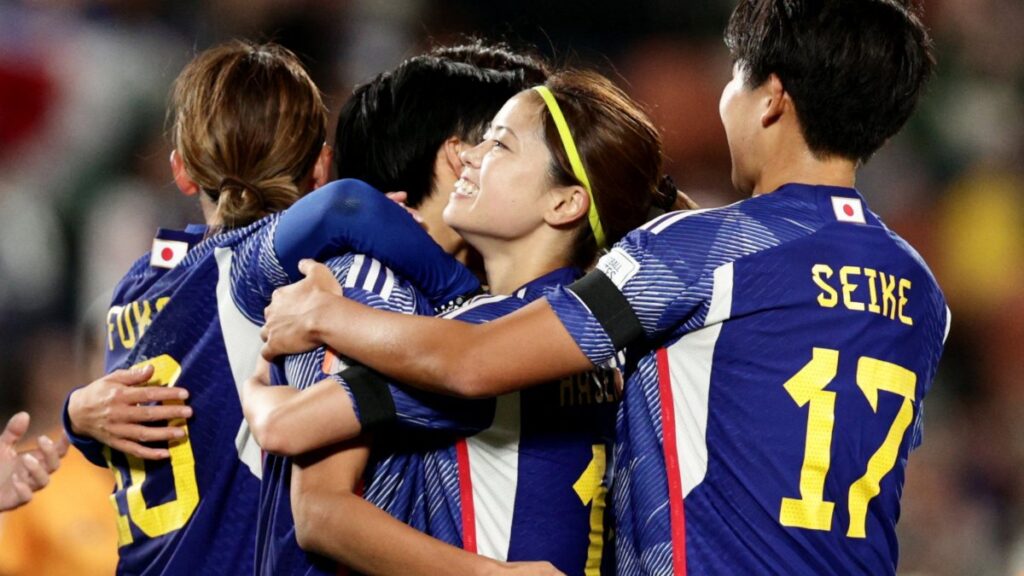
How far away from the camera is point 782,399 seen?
239 centimetres

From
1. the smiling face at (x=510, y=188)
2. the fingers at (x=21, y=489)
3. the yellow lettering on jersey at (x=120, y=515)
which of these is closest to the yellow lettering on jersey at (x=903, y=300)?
the smiling face at (x=510, y=188)

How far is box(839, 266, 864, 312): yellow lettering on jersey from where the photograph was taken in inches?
94.7

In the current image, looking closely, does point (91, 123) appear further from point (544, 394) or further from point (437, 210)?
point (544, 394)

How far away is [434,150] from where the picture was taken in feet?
10.1

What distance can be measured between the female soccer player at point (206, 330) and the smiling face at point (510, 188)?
0.41 metres

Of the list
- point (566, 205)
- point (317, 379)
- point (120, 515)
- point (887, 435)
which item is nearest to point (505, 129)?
point (566, 205)

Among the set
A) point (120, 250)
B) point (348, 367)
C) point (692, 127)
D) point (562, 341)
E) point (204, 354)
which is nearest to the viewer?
point (562, 341)

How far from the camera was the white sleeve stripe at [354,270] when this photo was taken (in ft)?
8.56

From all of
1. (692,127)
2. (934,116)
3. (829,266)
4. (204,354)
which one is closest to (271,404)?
(204,354)

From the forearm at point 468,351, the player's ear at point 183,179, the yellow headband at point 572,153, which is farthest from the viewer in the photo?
the player's ear at point 183,179

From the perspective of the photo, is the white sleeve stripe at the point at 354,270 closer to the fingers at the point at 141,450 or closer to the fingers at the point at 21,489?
the fingers at the point at 141,450

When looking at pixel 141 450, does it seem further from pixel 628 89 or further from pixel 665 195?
pixel 628 89

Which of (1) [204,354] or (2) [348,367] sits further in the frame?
(1) [204,354]

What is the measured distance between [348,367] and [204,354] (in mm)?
587
